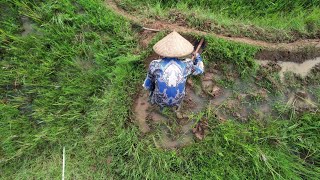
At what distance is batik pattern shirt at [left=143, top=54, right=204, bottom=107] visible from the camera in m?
2.82

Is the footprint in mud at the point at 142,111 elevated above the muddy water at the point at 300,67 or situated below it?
below

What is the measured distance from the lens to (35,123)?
366 cm

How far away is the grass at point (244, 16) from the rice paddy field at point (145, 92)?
0.05ft

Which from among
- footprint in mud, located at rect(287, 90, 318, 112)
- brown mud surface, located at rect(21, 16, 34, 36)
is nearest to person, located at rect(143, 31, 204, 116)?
footprint in mud, located at rect(287, 90, 318, 112)

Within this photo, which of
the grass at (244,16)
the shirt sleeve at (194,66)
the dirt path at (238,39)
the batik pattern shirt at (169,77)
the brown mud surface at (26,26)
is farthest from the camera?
the brown mud surface at (26,26)

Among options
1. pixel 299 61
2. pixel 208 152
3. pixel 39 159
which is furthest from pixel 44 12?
pixel 299 61

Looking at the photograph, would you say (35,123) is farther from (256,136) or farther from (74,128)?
(256,136)

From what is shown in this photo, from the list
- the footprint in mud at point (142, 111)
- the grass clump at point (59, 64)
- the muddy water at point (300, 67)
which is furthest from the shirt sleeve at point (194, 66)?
the muddy water at point (300, 67)

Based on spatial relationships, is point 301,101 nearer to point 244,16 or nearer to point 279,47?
point 279,47

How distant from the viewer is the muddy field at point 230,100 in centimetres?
329

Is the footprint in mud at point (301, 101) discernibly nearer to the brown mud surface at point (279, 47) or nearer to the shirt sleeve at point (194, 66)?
the brown mud surface at point (279, 47)

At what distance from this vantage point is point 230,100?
11.1 ft

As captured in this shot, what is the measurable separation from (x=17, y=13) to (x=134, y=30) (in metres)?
1.63

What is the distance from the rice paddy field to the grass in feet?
0.05
